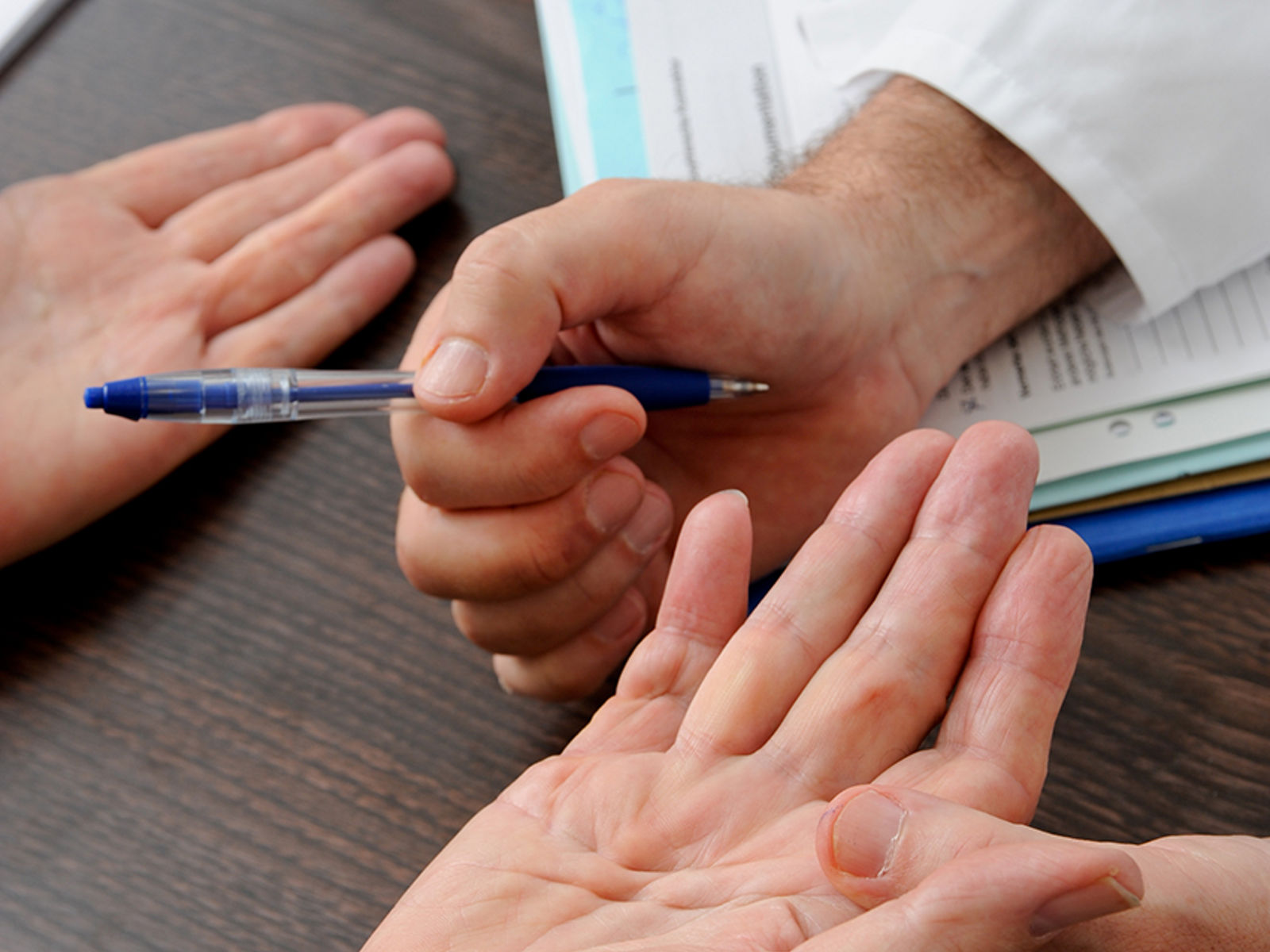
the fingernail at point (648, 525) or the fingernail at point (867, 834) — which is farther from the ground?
the fingernail at point (648, 525)

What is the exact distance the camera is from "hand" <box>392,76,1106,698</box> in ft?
1.80

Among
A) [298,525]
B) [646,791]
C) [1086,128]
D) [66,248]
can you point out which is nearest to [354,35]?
[66,248]

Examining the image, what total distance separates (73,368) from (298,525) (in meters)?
0.24

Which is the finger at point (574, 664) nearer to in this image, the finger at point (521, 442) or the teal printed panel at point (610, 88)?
the finger at point (521, 442)

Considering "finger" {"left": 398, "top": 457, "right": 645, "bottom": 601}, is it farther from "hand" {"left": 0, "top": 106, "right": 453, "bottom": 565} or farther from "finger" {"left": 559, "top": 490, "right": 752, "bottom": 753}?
"hand" {"left": 0, "top": 106, "right": 453, "bottom": 565}

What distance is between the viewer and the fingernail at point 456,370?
52cm

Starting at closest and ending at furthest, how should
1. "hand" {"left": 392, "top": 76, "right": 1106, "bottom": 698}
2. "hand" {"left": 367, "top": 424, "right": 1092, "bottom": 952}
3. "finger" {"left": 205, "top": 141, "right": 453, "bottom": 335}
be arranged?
"hand" {"left": 367, "top": 424, "right": 1092, "bottom": 952} < "hand" {"left": 392, "top": 76, "right": 1106, "bottom": 698} < "finger" {"left": 205, "top": 141, "right": 453, "bottom": 335}

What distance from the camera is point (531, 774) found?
1.62 feet

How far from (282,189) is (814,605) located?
0.60 m

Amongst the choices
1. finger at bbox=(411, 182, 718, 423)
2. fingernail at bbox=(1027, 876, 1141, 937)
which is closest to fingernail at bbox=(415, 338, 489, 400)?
finger at bbox=(411, 182, 718, 423)

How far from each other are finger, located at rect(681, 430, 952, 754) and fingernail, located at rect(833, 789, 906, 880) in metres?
0.12

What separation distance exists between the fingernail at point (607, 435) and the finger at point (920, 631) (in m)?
0.16

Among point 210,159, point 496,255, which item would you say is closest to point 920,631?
point 496,255

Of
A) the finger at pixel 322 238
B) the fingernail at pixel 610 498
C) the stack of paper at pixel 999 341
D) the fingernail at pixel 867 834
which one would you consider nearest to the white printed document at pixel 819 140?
the stack of paper at pixel 999 341
